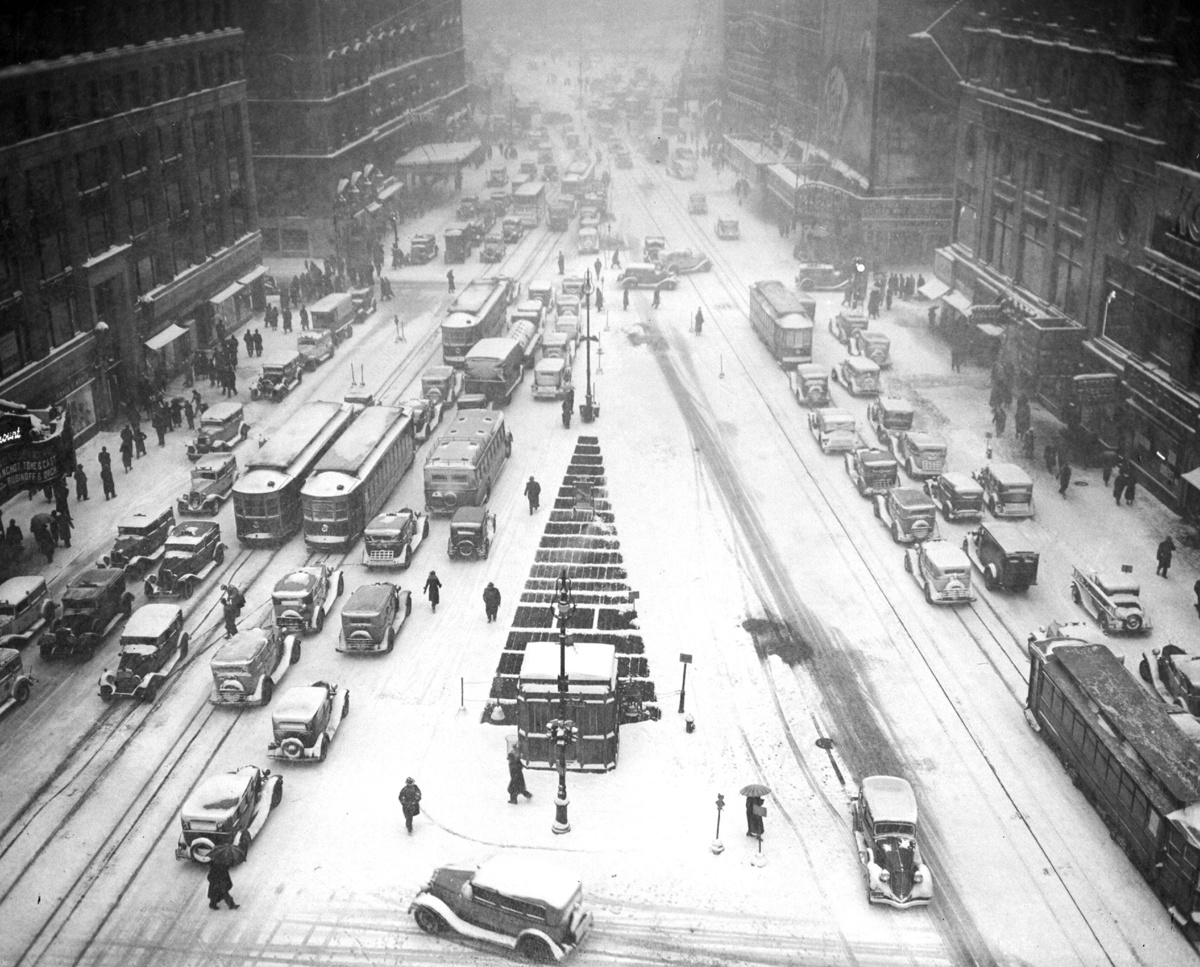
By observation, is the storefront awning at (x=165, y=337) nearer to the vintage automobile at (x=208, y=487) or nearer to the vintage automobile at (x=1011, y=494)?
the vintage automobile at (x=208, y=487)

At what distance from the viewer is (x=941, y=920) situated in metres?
25.1

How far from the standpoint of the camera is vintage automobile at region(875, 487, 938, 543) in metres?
41.8

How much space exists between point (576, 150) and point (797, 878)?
127 metres

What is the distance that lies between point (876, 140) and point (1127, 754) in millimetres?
61122

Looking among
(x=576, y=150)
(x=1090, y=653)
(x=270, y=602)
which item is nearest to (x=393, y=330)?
(x=270, y=602)

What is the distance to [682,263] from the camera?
84062 mm

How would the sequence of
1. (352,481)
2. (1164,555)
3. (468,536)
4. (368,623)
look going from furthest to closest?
(352,481), (468,536), (1164,555), (368,623)

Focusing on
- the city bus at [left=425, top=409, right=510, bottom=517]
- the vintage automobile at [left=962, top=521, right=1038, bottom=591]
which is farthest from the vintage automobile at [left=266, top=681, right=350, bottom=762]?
the vintage automobile at [left=962, top=521, right=1038, bottom=591]

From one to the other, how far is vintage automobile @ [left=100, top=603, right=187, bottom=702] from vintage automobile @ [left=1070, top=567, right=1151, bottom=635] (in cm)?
2661

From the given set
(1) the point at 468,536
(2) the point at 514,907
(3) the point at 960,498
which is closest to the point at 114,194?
(1) the point at 468,536

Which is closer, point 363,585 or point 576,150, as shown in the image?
point 363,585

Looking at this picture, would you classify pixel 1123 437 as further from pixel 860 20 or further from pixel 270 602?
pixel 860 20

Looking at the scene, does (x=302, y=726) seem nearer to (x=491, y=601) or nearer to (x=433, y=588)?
(x=491, y=601)

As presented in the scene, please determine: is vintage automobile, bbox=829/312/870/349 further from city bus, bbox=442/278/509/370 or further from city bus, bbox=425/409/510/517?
city bus, bbox=425/409/510/517
